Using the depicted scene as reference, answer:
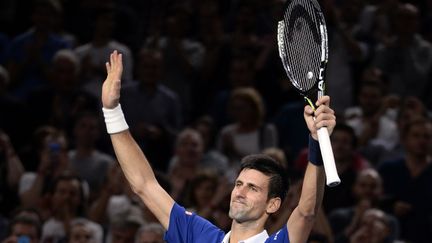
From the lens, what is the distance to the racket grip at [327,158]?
6008mm

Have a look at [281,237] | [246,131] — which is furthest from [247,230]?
[246,131]

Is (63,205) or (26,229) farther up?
(63,205)

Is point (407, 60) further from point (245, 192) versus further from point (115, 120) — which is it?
point (245, 192)

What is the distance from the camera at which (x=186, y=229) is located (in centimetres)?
716

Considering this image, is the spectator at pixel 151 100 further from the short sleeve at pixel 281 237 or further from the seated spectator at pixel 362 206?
the short sleeve at pixel 281 237

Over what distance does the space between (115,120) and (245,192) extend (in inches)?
37.2

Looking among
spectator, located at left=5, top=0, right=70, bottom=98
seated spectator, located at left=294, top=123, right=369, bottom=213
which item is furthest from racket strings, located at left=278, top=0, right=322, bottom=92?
spectator, located at left=5, top=0, right=70, bottom=98

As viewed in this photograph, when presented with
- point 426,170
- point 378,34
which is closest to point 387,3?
point 378,34

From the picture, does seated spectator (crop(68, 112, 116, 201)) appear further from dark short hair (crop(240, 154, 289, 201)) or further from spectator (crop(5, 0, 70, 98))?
dark short hair (crop(240, 154, 289, 201))

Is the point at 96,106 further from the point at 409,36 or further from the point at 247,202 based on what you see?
the point at 247,202

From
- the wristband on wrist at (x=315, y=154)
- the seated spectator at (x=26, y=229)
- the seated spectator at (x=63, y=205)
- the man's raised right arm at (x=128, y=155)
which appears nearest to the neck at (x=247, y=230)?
the man's raised right arm at (x=128, y=155)

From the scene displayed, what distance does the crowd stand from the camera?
36.4 ft

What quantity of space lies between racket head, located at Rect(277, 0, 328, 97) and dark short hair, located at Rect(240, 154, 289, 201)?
531mm

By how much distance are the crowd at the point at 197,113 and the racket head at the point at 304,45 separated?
3.13 meters
